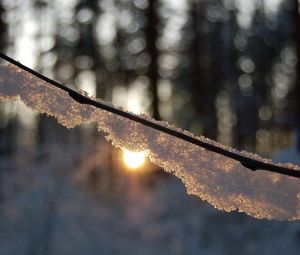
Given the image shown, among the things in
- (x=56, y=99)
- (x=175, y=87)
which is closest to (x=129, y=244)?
(x=56, y=99)

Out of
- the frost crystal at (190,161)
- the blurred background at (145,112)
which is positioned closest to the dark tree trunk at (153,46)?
the blurred background at (145,112)

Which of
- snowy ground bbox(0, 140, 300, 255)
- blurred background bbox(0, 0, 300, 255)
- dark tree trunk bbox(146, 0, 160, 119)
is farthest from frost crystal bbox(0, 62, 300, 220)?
dark tree trunk bbox(146, 0, 160, 119)

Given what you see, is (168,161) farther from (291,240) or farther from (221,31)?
(221,31)

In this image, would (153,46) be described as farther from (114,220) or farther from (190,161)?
(190,161)

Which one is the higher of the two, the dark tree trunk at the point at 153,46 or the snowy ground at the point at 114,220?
the dark tree trunk at the point at 153,46

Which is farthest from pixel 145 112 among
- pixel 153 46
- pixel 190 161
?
pixel 153 46

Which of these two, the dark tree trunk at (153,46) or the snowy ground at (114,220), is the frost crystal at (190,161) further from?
the dark tree trunk at (153,46)
